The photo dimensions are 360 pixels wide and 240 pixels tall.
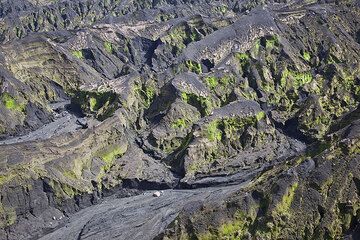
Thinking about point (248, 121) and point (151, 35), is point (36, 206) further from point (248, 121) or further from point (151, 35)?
point (151, 35)

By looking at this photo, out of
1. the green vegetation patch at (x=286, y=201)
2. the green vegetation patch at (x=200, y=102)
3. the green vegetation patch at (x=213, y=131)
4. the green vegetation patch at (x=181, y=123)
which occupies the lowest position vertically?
the green vegetation patch at (x=286, y=201)

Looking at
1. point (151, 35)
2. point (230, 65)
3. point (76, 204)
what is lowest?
point (76, 204)

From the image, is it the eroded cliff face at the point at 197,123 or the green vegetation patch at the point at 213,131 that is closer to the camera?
the eroded cliff face at the point at 197,123

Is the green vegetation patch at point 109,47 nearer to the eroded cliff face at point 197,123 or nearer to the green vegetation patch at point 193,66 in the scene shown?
the eroded cliff face at point 197,123

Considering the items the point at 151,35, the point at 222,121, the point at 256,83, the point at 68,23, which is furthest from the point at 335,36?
Answer: the point at 68,23

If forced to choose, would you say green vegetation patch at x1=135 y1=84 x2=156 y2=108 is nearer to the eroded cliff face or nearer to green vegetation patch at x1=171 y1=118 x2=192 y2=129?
the eroded cliff face

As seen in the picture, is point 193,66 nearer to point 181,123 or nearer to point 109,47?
point 181,123

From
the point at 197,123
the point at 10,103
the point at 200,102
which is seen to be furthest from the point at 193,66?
the point at 10,103

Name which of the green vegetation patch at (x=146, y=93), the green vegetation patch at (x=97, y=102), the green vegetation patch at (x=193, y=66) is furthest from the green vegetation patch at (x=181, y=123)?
the green vegetation patch at (x=193, y=66)
